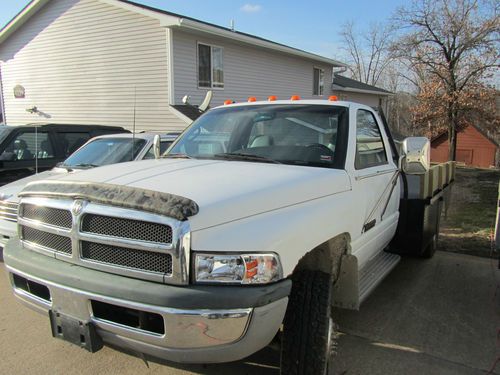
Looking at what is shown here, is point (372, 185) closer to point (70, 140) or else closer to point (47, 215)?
point (47, 215)

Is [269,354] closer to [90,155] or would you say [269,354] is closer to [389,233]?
[389,233]

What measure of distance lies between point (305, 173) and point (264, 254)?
908 mm

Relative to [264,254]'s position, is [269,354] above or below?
below

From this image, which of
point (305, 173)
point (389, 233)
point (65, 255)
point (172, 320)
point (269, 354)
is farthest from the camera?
point (389, 233)

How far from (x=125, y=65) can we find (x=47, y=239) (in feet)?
43.8

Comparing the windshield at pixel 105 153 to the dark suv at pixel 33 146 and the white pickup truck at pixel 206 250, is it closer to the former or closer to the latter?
the dark suv at pixel 33 146

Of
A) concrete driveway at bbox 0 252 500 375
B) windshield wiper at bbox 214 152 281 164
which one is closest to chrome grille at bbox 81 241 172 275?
concrete driveway at bbox 0 252 500 375

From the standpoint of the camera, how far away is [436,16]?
2248 centimetres

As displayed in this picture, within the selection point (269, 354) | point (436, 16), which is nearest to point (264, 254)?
point (269, 354)

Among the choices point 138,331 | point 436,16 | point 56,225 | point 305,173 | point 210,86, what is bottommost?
point 138,331

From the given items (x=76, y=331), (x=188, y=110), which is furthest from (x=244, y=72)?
(x=76, y=331)

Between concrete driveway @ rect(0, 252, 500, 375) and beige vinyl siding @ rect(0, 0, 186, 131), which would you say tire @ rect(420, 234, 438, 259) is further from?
beige vinyl siding @ rect(0, 0, 186, 131)

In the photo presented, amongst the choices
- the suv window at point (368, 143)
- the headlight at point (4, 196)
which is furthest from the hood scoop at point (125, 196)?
the headlight at point (4, 196)

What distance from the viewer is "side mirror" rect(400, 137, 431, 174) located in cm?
393
